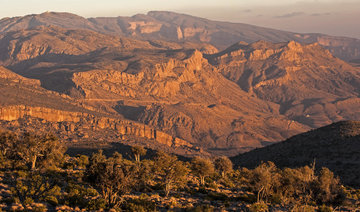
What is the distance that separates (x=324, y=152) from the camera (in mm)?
116000

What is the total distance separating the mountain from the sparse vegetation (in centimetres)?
3014

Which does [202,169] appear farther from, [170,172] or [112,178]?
[112,178]

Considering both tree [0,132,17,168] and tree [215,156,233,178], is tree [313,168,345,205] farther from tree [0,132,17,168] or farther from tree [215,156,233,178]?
tree [0,132,17,168]

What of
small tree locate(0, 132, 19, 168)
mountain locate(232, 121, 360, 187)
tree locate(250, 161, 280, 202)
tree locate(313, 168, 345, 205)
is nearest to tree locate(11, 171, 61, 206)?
small tree locate(0, 132, 19, 168)

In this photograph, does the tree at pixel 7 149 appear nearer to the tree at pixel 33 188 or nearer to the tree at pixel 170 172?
the tree at pixel 33 188

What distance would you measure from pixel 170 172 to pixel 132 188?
21.4ft

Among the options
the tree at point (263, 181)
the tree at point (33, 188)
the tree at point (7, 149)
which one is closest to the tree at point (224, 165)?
the tree at point (263, 181)

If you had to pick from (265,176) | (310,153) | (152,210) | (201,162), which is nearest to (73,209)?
(152,210)

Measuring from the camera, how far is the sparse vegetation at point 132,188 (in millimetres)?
46062

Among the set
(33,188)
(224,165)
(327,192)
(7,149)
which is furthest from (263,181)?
(7,149)

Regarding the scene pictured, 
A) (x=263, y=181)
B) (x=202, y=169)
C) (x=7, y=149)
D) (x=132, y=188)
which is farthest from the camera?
(x=202, y=169)

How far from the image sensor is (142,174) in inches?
2215

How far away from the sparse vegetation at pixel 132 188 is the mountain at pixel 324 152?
3014cm

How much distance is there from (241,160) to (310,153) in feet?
84.6
